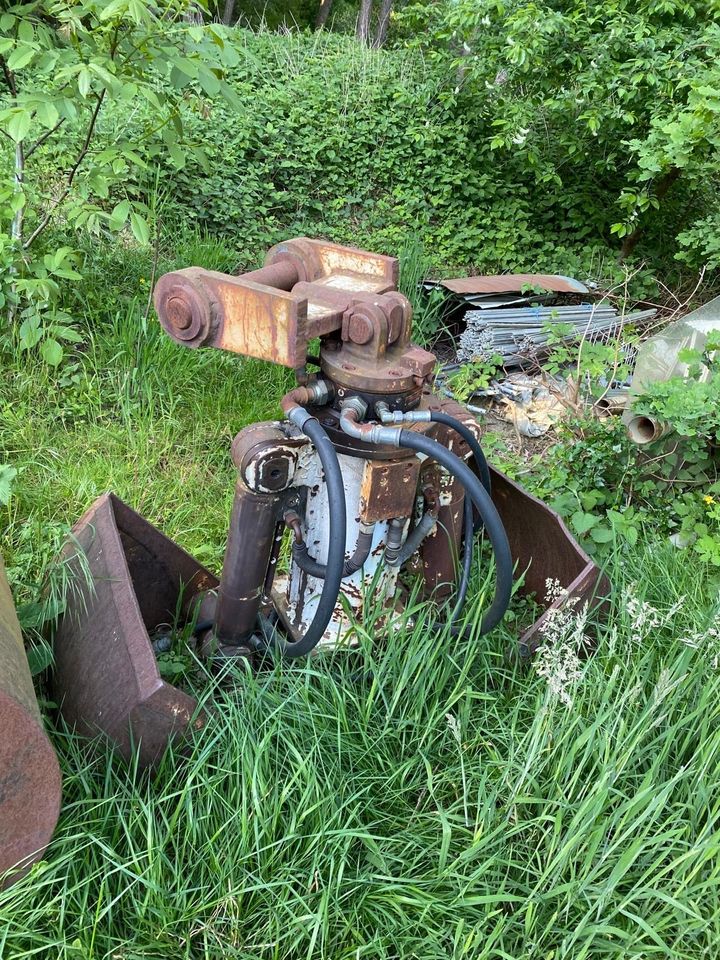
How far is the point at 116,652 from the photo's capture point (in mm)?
1799

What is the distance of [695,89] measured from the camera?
4.08m

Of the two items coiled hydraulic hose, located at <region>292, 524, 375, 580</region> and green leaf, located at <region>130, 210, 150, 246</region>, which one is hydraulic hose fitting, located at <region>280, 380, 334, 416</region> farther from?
green leaf, located at <region>130, 210, 150, 246</region>

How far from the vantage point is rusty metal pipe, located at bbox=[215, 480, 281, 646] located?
194 centimetres

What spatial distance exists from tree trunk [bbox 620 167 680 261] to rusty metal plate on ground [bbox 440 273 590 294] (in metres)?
0.97

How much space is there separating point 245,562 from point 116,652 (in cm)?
39

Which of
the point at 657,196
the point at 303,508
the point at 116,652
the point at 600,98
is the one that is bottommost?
the point at 116,652

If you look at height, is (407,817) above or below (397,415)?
below

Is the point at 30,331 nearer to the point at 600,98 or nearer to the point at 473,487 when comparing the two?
the point at 473,487

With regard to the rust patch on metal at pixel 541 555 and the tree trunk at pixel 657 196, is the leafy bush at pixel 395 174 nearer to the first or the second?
the tree trunk at pixel 657 196

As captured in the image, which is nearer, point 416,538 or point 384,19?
point 416,538

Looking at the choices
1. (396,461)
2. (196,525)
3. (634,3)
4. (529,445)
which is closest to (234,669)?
(396,461)

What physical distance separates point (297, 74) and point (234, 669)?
654 centimetres

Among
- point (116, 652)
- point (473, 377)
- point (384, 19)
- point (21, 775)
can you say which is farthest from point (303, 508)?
point (384, 19)

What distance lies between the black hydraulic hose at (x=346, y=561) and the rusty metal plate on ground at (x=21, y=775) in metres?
0.75
